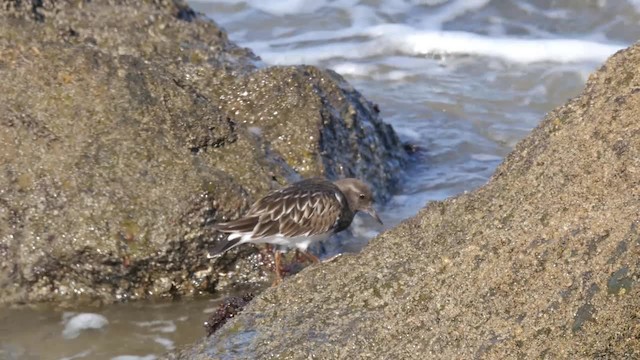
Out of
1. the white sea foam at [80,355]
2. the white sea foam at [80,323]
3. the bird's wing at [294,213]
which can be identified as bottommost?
the white sea foam at [80,355]

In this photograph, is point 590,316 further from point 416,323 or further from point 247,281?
point 247,281

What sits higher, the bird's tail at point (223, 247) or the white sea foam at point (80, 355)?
the bird's tail at point (223, 247)

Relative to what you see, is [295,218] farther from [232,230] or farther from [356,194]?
[356,194]

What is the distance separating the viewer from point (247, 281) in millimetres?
5684

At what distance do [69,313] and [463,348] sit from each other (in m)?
2.98

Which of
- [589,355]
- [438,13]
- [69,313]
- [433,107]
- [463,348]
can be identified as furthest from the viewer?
[438,13]

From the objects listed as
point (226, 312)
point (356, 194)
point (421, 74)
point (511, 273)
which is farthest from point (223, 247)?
point (421, 74)

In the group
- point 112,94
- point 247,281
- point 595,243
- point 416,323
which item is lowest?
point 247,281

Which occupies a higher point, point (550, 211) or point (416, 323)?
point (550, 211)

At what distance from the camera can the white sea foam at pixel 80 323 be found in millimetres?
5109

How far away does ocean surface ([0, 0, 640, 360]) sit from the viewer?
5.17 meters

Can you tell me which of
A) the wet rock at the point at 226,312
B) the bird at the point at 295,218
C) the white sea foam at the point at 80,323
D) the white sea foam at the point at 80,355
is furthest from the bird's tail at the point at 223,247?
the white sea foam at the point at 80,355

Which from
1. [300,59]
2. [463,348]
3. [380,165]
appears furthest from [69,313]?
[300,59]

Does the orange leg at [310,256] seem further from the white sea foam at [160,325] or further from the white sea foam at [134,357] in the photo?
the white sea foam at [134,357]
